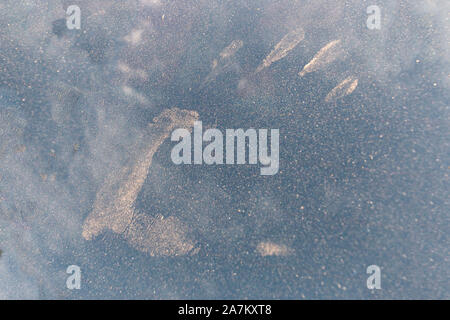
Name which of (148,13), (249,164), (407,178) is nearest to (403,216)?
(407,178)

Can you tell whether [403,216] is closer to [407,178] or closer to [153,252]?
[407,178]

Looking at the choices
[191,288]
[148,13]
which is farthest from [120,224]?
[148,13]

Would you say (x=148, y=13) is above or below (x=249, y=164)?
above

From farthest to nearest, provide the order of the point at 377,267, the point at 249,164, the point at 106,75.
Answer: the point at 106,75 < the point at 249,164 < the point at 377,267

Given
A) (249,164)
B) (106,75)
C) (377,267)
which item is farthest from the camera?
(106,75)
